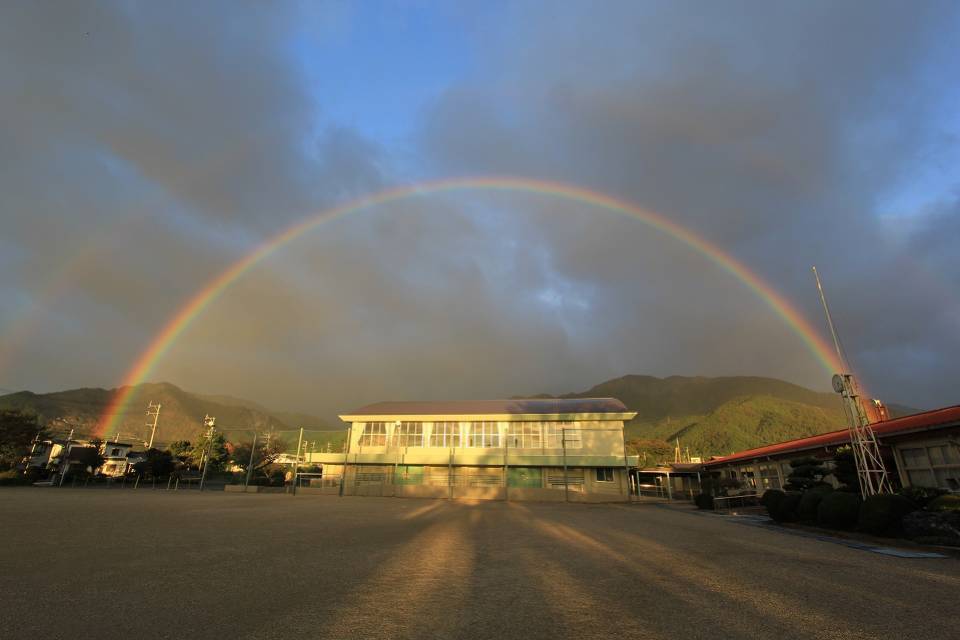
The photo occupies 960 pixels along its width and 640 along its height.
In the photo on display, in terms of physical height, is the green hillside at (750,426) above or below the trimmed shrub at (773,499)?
above

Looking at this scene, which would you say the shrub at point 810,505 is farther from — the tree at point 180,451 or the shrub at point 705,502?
the tree at point 180,451

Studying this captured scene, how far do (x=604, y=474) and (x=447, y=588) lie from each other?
36518mm

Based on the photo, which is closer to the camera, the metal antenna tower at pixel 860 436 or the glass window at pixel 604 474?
→ the metal antenna tower at pixel 860 436

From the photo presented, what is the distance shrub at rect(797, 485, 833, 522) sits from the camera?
51.5 feet

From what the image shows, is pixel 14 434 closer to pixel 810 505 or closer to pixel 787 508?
pixel 787 508

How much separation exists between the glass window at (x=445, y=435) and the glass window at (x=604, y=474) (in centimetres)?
1284

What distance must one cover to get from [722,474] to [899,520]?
3716 centimetres

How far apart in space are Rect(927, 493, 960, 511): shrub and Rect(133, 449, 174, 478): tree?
6518cm

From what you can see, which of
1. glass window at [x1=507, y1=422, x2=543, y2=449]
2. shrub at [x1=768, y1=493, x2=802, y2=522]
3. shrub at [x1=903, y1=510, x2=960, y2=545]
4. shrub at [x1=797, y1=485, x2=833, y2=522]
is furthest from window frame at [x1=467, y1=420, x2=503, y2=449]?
shrub at [x1=903, y1=510, x2=960, y2=545]

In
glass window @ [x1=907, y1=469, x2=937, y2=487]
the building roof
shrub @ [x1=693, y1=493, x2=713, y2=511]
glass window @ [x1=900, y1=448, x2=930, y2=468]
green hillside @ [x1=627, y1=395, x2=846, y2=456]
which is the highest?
green hillside @ [x1=627, y1=395, x2=846, y2=456]

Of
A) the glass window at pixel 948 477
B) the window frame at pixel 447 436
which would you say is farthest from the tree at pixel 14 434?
the glass window at pixel 948 477

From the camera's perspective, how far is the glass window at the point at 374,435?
4506 centimetres

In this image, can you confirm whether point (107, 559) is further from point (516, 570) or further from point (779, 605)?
point (779, 605)

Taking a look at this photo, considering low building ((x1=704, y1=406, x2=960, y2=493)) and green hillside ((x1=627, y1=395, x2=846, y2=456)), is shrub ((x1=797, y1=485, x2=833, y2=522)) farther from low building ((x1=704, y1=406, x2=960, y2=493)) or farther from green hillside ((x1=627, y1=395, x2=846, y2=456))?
green hillside ((x1=627, y1=395, x2=846, y2=456))
